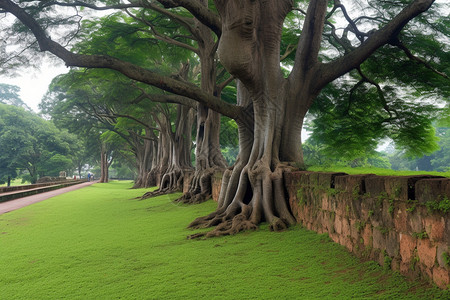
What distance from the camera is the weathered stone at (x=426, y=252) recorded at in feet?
9.69

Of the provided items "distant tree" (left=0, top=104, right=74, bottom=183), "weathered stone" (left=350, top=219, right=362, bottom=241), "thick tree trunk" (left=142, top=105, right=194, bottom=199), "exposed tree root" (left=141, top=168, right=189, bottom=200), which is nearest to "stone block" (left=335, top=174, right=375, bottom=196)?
"weathered stone" (left=350, top=219, right=362, bottom=241)

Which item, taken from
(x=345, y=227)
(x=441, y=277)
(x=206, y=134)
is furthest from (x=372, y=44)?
(x=206, y=134)

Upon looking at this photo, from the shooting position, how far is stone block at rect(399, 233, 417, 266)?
320 cm

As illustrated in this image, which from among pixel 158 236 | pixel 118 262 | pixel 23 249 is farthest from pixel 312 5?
pixel 23 249

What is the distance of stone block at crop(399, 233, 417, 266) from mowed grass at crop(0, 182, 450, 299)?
0.19 m

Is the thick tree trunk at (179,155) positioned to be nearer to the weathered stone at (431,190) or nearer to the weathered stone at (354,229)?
the weathered stone at (354,229)

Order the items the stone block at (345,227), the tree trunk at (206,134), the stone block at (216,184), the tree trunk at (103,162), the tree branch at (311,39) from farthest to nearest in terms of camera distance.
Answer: the tree trunk at (103,162), the tree trunk at (206,134), the stone block at (216,184), the tree branch at (311,39), the stone block at (345,227)

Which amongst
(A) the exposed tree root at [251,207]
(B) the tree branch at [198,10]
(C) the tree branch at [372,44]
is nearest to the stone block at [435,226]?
(A) the exposed tree root at [251,207]

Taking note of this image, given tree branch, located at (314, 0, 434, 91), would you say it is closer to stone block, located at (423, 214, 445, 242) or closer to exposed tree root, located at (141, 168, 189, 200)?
stone block, located at (423, 214, 445, 242)

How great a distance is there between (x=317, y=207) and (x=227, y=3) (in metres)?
4.01

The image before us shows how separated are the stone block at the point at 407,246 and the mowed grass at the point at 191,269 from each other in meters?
0.19

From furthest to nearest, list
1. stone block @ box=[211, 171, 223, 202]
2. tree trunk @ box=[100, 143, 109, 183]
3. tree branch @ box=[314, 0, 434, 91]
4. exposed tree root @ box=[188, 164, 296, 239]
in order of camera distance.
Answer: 1. tree trunk @ box=[100, 143, 109, 183]
2. stone block @ box=[211, 171, 223, 202]
3. tree branch @ box=[314, 0, 434, 91]
4. exposed tree root @ box=[188, 164, 296, 239]

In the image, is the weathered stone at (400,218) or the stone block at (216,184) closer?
the weathered stone at (400,218)

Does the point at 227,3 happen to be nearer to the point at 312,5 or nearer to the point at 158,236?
the point at 312,5
